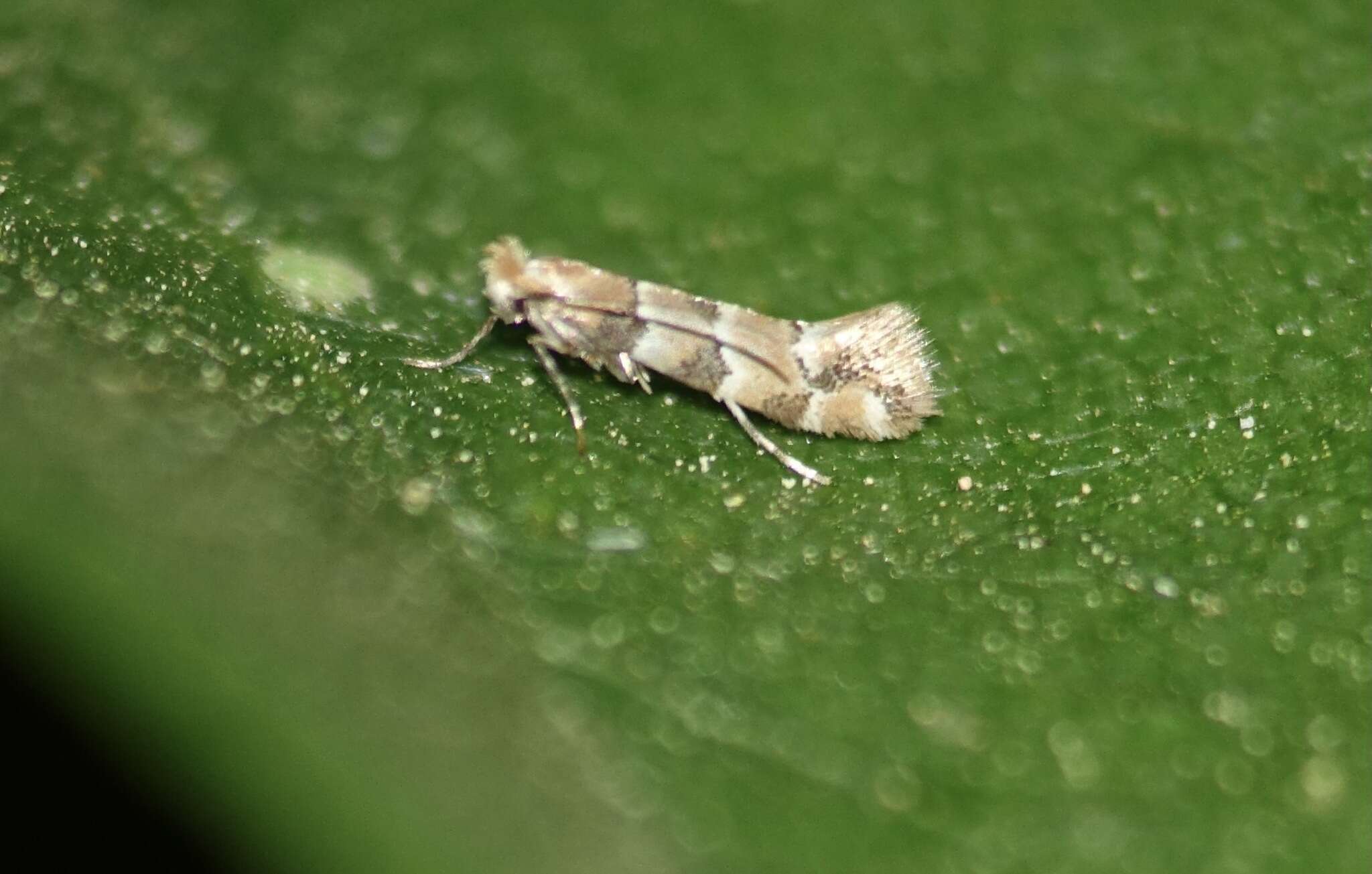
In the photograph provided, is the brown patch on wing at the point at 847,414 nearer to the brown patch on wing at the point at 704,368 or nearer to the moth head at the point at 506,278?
the brown patch on wing at the point at 704,368

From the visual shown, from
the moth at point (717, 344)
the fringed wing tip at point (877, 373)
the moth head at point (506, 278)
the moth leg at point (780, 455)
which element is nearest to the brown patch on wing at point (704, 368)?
the moth at point (717, 344)

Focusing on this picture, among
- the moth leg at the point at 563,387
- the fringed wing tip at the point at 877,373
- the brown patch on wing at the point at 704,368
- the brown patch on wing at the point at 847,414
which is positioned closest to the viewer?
the moth leg at the point at 563,387

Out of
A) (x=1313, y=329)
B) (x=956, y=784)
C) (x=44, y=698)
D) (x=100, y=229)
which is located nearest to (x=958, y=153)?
(x=1313, y=329)

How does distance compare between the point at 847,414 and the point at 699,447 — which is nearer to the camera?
the point at 699,447

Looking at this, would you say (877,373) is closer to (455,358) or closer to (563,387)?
(563,387)

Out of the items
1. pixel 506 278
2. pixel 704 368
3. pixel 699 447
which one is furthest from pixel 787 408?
pixel 506 278

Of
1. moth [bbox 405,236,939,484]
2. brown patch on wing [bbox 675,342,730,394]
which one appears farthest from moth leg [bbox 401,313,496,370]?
brown patch on wing [bbox 675,342,730,394]
